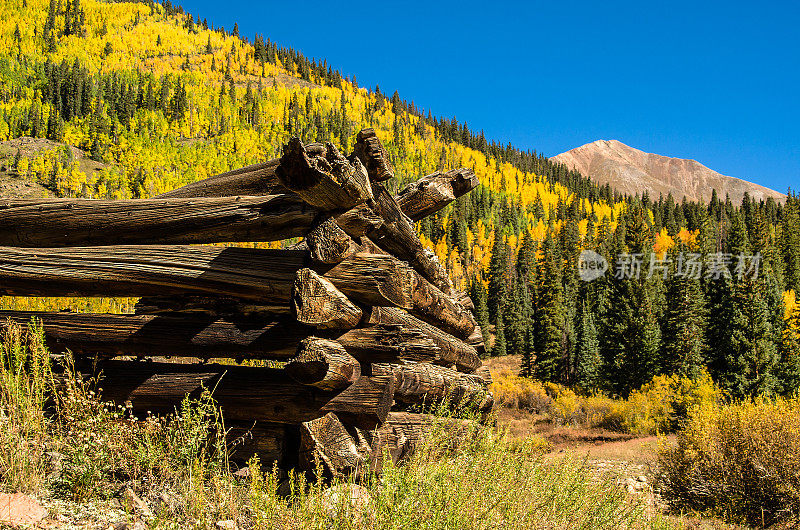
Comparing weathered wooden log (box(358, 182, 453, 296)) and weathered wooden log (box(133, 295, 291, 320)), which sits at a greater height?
weathered wooden log (box(358, 182, 453, 296))

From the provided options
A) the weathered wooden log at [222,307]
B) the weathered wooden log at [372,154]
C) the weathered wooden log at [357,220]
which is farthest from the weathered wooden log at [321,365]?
the weathered wooden log at [372,154]

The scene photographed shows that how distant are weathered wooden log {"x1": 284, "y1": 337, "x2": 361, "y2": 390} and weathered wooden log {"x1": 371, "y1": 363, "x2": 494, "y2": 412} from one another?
0.37 metres

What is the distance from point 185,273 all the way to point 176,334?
0.49 metres

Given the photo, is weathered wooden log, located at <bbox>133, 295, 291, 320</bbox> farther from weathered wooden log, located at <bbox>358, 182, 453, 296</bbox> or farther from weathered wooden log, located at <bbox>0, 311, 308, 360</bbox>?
weathered wooden log, located at <bbox>358, 182, 453, 296</bbox>

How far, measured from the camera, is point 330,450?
3.53 metres

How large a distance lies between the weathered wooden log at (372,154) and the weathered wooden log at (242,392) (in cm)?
161

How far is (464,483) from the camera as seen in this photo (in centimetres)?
295

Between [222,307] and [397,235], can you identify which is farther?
[397,235]

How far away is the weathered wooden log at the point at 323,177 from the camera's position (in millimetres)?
3213

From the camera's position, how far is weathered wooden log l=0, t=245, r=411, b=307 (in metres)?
3.62

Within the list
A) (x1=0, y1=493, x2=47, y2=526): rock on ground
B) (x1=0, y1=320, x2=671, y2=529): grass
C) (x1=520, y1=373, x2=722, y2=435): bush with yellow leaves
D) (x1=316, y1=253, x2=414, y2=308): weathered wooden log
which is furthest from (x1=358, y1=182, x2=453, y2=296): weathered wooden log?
(x1=520, y1=373, x2=722, y2=435): bush with yellow leaves

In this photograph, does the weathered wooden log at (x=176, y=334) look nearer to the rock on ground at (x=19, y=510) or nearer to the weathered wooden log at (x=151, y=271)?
the weathered wooden log at (x=151, y=271)

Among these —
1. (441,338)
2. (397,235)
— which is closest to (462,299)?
(441,338)

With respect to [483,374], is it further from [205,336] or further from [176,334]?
[176,334]
